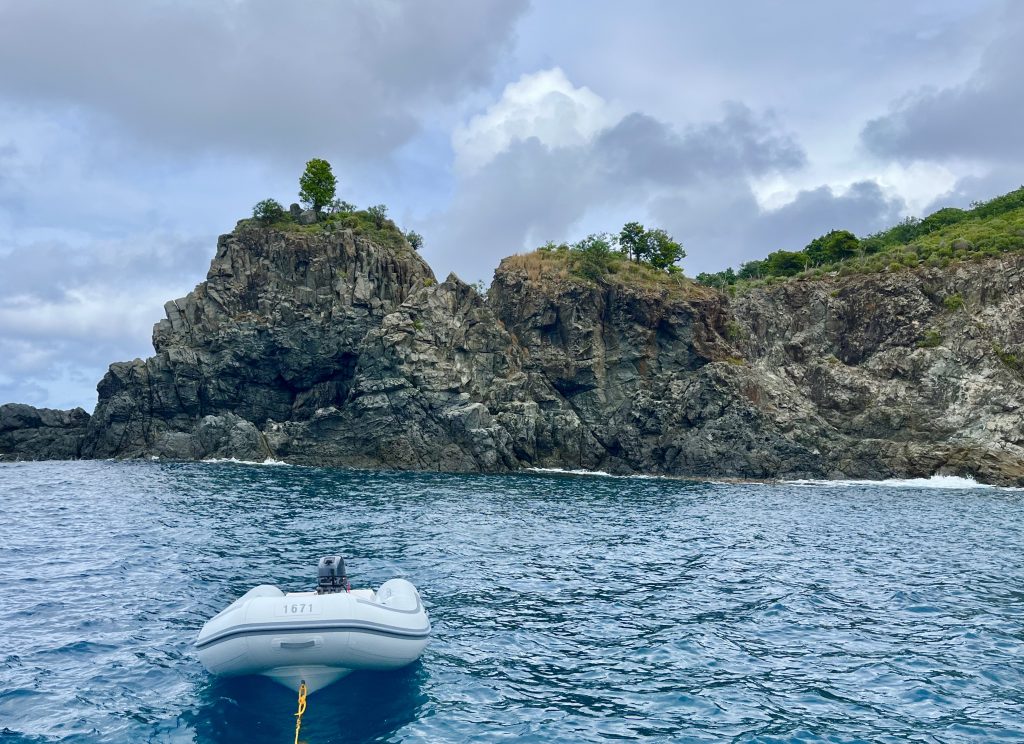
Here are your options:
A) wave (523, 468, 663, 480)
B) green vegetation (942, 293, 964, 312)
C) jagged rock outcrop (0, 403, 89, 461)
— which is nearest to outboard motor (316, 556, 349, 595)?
wave (523, 468, 663, 480)

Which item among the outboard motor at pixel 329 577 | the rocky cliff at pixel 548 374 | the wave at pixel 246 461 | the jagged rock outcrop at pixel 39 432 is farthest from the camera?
the jagged rock outcrop at pixel 39 432

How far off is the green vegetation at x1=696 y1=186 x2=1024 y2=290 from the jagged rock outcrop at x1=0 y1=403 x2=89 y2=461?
292 feet

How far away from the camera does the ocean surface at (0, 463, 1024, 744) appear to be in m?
12.7

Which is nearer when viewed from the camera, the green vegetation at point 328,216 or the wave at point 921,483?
the wave at point 921,483

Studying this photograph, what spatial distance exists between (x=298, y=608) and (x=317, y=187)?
301ft

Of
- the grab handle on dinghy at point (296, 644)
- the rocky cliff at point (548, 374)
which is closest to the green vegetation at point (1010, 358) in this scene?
the rocky cliff at point (548, 374)

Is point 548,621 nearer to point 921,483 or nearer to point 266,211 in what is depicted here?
point 921,483

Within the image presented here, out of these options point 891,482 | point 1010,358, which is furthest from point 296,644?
point 1010,358

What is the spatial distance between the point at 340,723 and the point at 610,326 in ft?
248

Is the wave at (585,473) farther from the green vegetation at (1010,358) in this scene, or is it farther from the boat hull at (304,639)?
the boat hull at (304,639)

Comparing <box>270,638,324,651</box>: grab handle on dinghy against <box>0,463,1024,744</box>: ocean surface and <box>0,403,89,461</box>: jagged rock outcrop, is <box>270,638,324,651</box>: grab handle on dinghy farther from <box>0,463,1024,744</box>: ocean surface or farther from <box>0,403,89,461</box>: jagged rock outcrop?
<box>0,403,89,461</box>: jagged rock outcrop

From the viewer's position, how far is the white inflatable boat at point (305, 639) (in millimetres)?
13250

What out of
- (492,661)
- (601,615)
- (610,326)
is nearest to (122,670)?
(492,661)

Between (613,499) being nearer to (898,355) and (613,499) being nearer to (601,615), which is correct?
(601,615)
